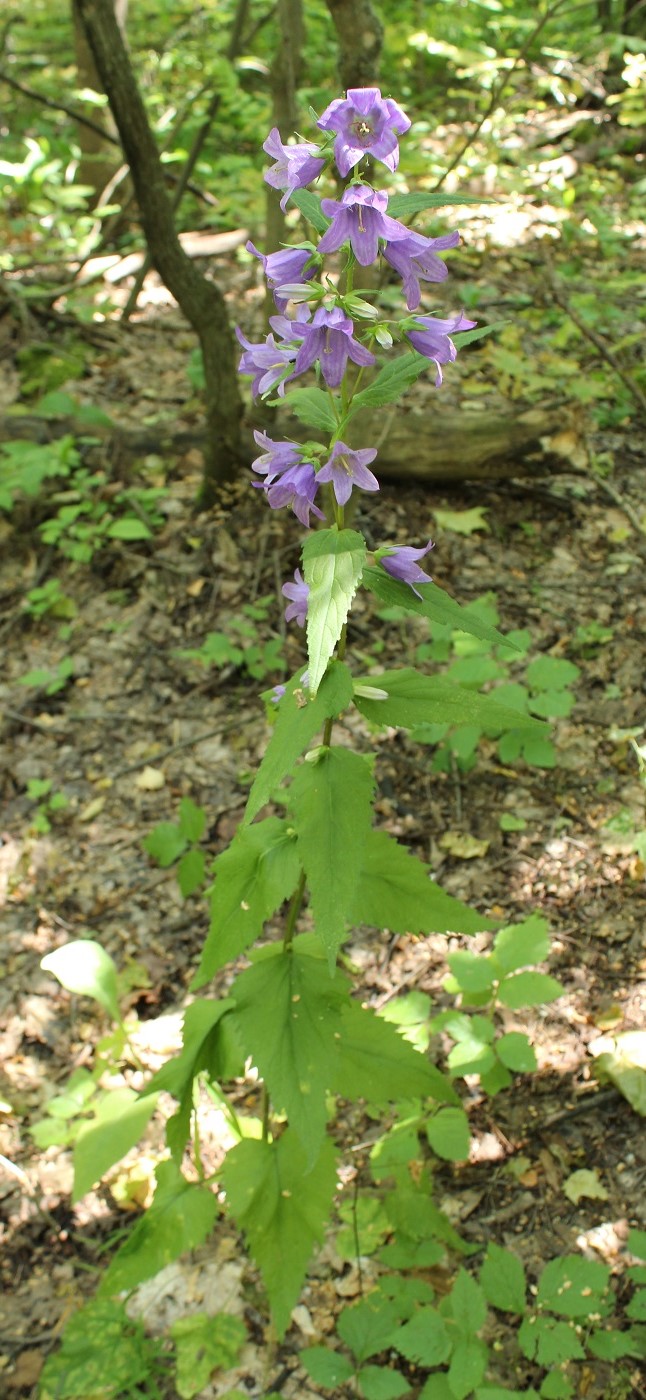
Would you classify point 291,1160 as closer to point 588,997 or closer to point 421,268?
point 588,997

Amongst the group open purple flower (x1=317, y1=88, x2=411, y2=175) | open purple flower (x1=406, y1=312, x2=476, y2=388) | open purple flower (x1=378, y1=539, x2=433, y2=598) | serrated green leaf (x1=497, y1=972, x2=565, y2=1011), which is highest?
open purple flower (x1=317, y1=88, x2=411, y2=175)

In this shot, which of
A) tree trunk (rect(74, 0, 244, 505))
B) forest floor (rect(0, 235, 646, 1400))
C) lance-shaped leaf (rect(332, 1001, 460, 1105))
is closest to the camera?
lance-shaped leaf (rect(332, 1001, 460, 1105))

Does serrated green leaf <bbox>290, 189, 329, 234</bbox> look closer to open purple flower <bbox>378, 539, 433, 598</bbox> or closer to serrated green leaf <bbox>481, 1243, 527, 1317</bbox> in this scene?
open purple flower <bbox>378, 539, 433, 598</bbox>

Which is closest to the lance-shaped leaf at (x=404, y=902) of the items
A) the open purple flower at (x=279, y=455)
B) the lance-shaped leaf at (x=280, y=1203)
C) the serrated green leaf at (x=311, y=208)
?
the lance-shaped leaf at (x=280, y=1203)

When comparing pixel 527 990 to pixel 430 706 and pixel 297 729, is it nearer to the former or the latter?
pixel 430 706

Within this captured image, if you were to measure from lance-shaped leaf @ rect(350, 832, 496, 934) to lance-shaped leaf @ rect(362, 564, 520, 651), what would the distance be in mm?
515

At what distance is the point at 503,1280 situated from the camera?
205cm

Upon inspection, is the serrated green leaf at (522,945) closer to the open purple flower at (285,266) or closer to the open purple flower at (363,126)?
the open purple flower at (285,266)

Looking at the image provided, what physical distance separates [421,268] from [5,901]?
2866 mm

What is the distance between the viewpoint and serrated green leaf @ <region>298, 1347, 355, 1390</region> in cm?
201

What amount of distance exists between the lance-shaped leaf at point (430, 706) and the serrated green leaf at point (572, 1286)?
127cm

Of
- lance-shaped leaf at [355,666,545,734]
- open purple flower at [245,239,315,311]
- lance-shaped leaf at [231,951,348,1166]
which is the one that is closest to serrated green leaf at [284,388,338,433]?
open purple flower at [245,239,315,311]

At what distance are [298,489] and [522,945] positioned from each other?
1.53 metres

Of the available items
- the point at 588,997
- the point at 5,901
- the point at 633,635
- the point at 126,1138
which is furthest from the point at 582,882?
the point at 5,901
